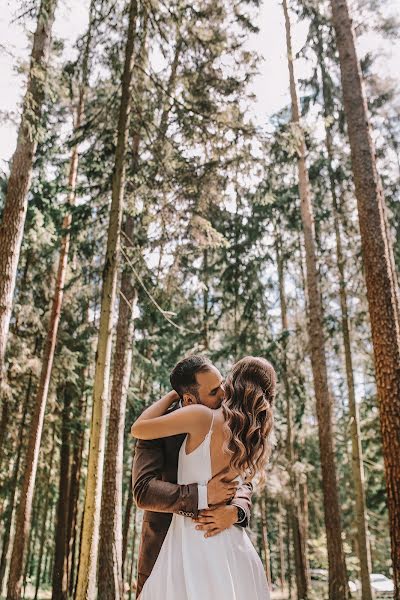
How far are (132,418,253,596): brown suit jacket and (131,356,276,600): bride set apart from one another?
71 mm

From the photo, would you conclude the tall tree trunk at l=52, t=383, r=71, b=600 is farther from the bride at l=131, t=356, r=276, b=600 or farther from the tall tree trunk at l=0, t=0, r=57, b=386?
the bride at l=131, t=356, r=276, b=600

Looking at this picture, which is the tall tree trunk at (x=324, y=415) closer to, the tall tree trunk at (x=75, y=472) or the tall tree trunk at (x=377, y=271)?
the tall tree trunk at (x=377, y=271)

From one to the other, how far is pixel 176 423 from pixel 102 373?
369 centimetres

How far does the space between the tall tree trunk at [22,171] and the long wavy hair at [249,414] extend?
228 inches

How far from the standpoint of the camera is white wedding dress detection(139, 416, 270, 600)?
256cm

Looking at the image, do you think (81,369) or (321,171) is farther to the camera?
(81,369)

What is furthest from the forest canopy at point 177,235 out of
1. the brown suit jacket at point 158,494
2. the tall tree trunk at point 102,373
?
the brown suit jacket at point 158,494

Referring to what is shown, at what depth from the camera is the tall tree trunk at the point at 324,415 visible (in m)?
10.2

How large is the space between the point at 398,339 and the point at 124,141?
4.88 m

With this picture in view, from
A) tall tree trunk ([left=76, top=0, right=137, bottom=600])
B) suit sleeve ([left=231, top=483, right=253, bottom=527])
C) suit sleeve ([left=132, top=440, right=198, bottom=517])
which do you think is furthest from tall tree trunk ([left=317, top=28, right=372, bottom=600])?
suit sleeve ([left=132, top=440, right=198, bottom=517])

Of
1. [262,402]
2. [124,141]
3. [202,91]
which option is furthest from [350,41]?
[262,402]

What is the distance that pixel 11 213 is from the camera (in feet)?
26.8

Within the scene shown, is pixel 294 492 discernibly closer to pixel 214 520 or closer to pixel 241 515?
pixel 241 515

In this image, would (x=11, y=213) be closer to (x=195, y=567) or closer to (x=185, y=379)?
(x=185, y=379)
